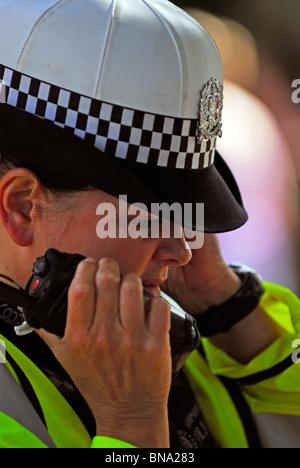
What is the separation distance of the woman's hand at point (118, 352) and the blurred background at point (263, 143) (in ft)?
6.06

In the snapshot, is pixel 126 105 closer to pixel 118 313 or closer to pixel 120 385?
pixel 118 313

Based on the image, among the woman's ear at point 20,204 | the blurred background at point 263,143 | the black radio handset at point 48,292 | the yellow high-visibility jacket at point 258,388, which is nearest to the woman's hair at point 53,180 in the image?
the woman's ear at point 20,204

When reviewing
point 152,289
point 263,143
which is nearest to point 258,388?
point 152,289

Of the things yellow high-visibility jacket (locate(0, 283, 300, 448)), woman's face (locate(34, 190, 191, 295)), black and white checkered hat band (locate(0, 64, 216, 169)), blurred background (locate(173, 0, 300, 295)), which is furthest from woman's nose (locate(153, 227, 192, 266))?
blurred background (locate(173, 0, 300, 295))

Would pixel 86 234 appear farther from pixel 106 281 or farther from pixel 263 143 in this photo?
pixel 263 143

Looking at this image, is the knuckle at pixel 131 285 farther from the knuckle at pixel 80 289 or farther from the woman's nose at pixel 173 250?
the woman's nose at pixel 173 250

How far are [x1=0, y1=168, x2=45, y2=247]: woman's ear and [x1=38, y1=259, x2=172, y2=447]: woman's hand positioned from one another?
0.22 metres

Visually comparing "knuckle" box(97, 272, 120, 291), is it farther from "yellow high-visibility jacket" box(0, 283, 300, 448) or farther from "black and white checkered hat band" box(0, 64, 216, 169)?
"yellow high-visibility jacket" box(0, 283, 300, 448)

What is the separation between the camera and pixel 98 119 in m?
1.48

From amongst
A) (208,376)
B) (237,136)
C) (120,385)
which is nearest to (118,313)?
(120,385)

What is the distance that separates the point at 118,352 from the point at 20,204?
40cm

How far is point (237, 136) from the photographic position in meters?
3.50

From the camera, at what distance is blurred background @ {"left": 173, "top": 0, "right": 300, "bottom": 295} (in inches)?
135

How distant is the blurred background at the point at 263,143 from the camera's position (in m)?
3.42
